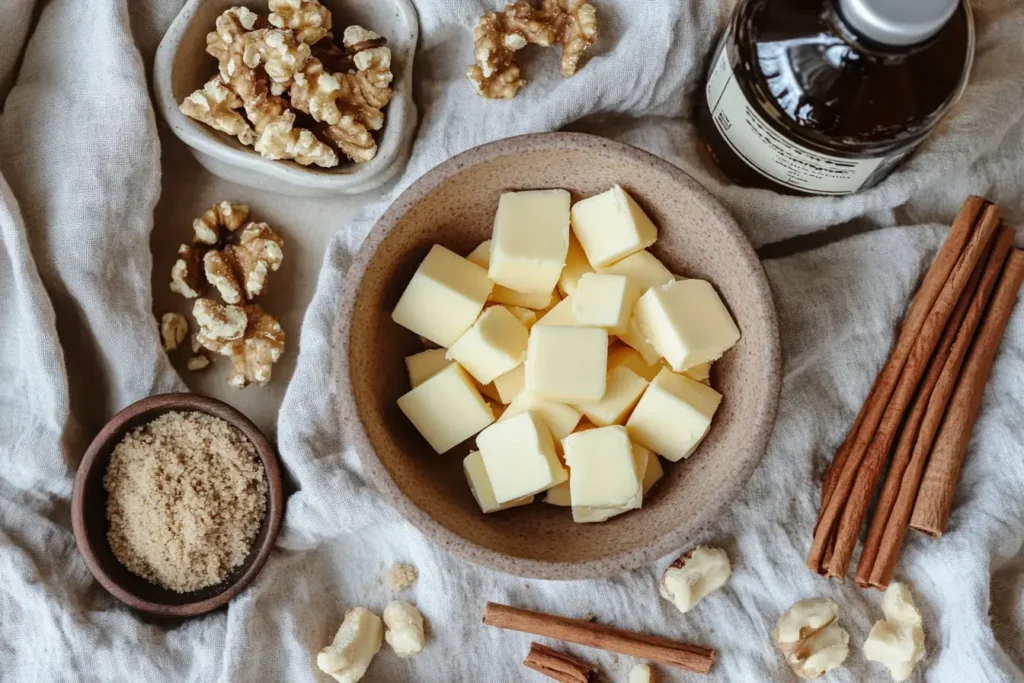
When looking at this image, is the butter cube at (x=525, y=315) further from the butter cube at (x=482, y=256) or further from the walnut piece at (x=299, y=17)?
the walnut piece at (x=299, y=17)

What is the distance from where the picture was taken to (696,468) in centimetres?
112

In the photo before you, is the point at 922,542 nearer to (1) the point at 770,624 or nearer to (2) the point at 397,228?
(1) the point at 770,624

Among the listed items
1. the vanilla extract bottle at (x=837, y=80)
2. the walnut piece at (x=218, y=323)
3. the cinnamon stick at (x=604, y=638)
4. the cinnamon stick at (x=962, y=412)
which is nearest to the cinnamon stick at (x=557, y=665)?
the cinnamon stick at (x=604, y=638)

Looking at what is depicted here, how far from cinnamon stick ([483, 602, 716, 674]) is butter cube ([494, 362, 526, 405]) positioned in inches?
11.7

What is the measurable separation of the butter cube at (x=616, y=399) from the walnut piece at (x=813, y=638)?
379 millimetres

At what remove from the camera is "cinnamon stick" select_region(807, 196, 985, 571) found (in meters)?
Result: 1.21

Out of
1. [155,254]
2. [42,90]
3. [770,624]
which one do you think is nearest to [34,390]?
[155,254]

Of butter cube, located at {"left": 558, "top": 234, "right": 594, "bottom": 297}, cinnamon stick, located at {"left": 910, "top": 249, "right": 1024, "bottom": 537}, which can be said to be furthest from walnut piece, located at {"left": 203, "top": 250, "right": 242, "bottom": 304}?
cinnamon stick, located at {"left": 910, "top": 249, "right": 1024, "bottom": 537}

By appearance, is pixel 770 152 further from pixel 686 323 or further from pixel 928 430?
pixel 928 430

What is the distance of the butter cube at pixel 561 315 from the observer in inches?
44.0

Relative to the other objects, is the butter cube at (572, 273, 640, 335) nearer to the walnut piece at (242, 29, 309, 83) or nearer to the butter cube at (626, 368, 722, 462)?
the butter cube at (626, 368, 722, 462)

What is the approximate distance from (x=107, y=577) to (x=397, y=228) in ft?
1.91

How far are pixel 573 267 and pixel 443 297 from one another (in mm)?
177

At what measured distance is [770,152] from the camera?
1083 mm
